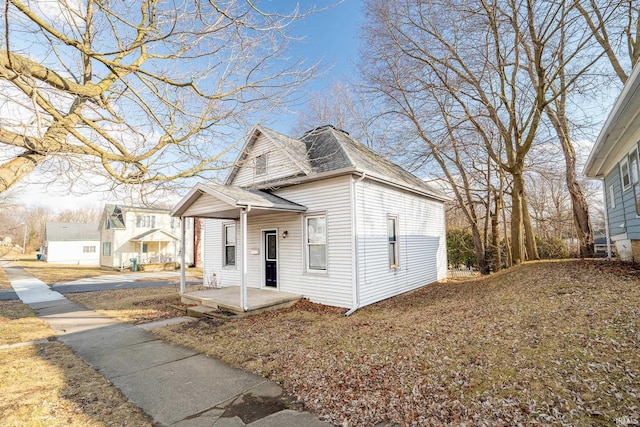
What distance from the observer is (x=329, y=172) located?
334 inches

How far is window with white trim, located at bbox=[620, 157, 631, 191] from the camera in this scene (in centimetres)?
881

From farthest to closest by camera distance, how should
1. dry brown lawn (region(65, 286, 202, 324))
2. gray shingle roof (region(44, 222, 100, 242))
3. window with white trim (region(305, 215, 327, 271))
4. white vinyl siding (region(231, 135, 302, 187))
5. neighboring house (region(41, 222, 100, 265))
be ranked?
1. gray shingle roof (region(44, 222, 100, 242))
2. neighboring house (region(41, 222, 100, 265))
3. white vinyl siding (region(231, 135, 302, 187))
4. window with white trim (region(305, 215, 327, 271))
5. dry brown lawn (region(65, 286, 202, 324))

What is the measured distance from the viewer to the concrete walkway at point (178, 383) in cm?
345

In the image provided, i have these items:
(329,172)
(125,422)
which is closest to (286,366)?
(125,422)

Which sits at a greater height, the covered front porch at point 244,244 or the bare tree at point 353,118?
the bare tree at point 353,118

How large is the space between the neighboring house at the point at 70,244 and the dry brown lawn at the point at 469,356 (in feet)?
144

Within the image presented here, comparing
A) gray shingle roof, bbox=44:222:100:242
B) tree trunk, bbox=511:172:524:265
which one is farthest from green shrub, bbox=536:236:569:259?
gray shingle roof, bbox=44:222:100:242

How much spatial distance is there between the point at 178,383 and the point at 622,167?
1312 centimetres

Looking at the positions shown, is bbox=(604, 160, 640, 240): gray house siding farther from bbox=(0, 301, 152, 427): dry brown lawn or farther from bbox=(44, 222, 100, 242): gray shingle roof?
bbox=(44, 222, 100, 242): gray shingle roof

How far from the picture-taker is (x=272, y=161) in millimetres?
10570

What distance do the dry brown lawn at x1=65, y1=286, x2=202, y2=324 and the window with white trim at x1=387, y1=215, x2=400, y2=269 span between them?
6.75 m

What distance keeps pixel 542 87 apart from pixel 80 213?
261ft

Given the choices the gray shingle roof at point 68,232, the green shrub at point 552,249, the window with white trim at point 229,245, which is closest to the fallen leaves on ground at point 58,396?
the window with white trim at point 229,245

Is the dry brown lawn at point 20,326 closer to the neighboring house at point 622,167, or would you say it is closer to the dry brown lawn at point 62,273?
the dry brown lawn at point 62,273
